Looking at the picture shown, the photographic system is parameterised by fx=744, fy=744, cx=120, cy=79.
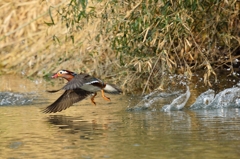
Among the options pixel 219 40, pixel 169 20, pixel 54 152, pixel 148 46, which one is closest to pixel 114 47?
pixel 148 46

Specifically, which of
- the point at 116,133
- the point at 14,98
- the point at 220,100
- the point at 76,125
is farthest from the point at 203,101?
the point at 14,98

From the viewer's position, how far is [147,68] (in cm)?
1033

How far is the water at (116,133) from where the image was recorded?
6070 mm

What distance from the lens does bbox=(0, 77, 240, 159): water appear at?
6.07 meters

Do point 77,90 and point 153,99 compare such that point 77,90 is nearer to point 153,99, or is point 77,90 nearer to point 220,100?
point 153,99

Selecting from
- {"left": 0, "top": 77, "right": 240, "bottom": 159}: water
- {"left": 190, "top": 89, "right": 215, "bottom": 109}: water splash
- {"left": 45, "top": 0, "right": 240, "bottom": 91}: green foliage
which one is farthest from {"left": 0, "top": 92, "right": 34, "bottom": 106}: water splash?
{"left": 190, "top": 89, "right": 215, "bottom": 109}: water splash

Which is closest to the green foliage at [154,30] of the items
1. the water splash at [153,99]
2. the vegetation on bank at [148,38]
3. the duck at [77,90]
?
the vegetation on bank at [148,38]

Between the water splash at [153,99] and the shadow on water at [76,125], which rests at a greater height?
the water splash at [153,99]

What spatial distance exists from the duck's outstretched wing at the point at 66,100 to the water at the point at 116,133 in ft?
0.29

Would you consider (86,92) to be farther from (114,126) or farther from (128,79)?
(114,126)

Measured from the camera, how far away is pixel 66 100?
30.5ft

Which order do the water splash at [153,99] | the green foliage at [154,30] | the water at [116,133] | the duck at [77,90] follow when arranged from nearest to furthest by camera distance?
the water at [116,133] < the duck at [77,90] < the water splash at [153,99] < the green foliage at [154,30]

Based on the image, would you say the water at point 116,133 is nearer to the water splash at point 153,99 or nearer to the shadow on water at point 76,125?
the shadow on water at point 76,125

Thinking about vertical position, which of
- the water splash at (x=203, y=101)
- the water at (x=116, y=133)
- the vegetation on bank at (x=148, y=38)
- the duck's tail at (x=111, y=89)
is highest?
the vegetation on bank at (x=148, y=38)
